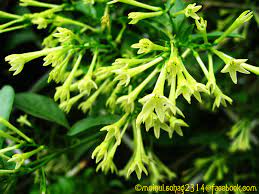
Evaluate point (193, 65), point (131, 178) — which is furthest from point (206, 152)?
point (193, 65)

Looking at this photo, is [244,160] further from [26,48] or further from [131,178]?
[26,48]

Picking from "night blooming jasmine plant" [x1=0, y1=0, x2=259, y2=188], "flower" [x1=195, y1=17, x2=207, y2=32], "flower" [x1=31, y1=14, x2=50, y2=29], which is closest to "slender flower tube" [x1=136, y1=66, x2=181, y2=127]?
"night blooming jasmine plant" [x1=0, y1=0, x2=259, y2=188]

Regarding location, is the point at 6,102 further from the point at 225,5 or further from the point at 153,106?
the point at 225,5

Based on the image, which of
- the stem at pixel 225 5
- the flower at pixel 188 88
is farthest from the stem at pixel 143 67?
the stem at pixel 225 5

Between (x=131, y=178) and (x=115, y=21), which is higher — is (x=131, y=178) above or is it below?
below

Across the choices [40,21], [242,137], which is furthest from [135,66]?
[242,137]

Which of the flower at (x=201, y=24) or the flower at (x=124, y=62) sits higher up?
the flower at (x=201, y=24)

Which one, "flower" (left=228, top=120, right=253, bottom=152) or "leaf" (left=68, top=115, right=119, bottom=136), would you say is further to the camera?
"flower" (left=228, top=120, right=253, bottom=152)

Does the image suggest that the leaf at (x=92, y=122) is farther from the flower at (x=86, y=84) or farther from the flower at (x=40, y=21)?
the flower at (x=40, y=21)

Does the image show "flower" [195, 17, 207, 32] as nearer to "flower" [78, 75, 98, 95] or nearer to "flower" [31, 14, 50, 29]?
"flower" [78, 75, 98, 95]
